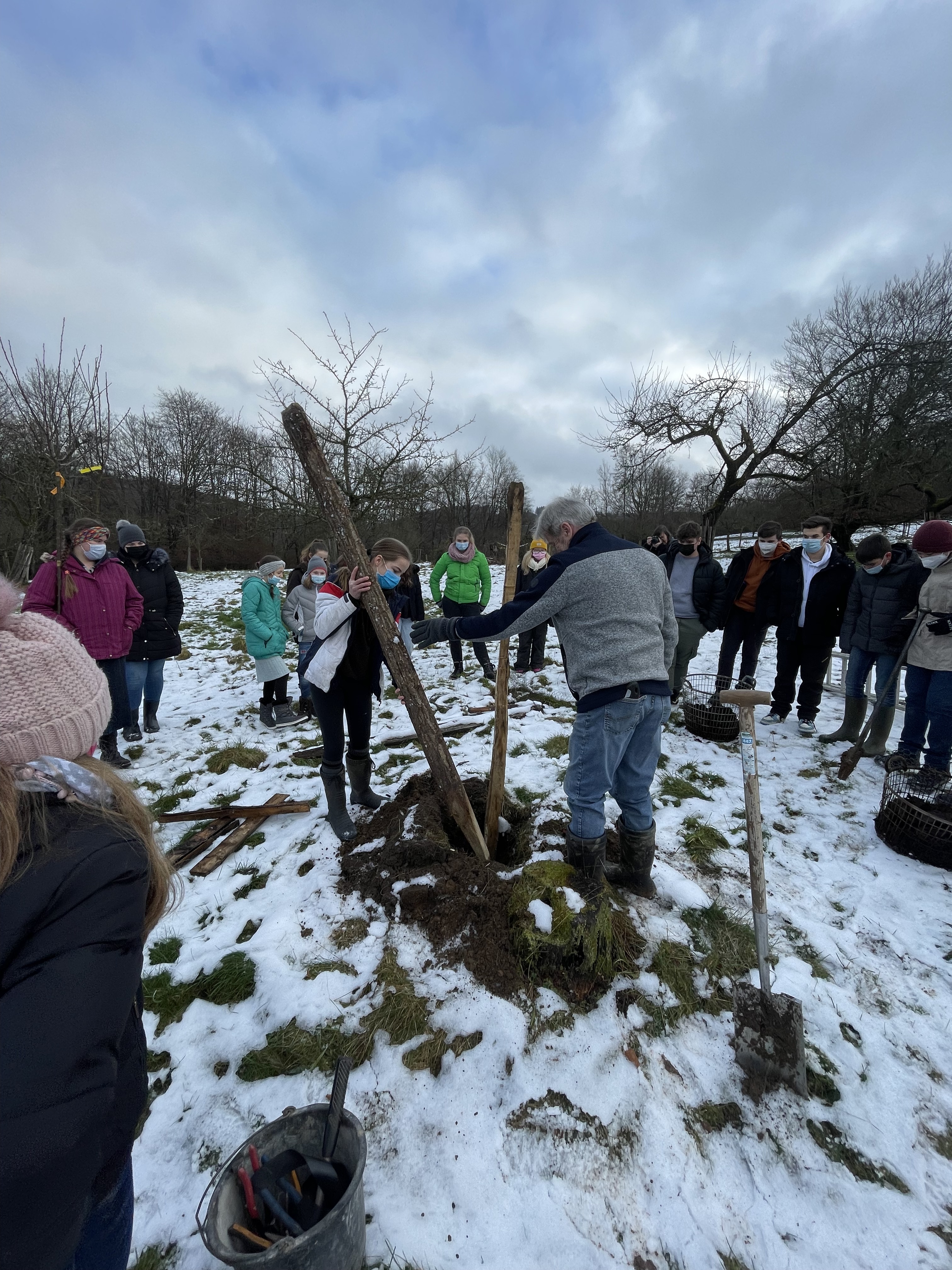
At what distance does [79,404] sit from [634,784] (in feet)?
35.4

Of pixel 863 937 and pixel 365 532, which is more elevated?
pixel 365 532

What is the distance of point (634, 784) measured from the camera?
9.89ft

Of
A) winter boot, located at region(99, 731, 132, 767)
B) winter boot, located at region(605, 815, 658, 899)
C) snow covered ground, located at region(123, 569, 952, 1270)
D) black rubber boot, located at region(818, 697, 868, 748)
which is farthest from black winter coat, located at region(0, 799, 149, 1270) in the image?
black rubber boot, located at region(818, 697, 868, 748)

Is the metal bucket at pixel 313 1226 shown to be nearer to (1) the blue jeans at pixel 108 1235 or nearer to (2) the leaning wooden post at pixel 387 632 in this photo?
(1) the blue jeans at pixel 108 1235

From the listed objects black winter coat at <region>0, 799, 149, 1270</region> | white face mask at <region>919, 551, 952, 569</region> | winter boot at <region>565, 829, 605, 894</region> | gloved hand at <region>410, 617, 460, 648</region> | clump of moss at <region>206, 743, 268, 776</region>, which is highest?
white face mask at <region>919, 551, 952, 569</region>

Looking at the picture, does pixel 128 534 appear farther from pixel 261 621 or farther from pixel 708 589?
pixel 708 589

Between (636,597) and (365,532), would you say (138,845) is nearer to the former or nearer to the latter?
(636,597)

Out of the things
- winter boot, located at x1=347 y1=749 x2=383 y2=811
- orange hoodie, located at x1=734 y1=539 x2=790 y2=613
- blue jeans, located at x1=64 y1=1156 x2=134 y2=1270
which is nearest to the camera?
blue jeans, located at x1=64 y1=1156 x2=134 y2=1270

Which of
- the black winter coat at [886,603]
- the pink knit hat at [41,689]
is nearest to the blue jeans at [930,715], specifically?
the black winter coat at [886,603]

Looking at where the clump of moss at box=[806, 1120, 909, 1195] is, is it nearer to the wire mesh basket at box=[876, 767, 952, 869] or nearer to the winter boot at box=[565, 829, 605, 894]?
the winter boot at box=[565, 829, 605, 894]

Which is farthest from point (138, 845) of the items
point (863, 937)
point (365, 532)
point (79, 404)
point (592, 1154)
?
point (365, 532)

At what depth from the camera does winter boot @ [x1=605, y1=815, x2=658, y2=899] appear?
3145 millimetres

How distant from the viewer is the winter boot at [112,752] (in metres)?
5.10

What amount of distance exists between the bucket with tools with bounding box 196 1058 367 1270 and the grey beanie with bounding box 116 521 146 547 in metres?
5.28
